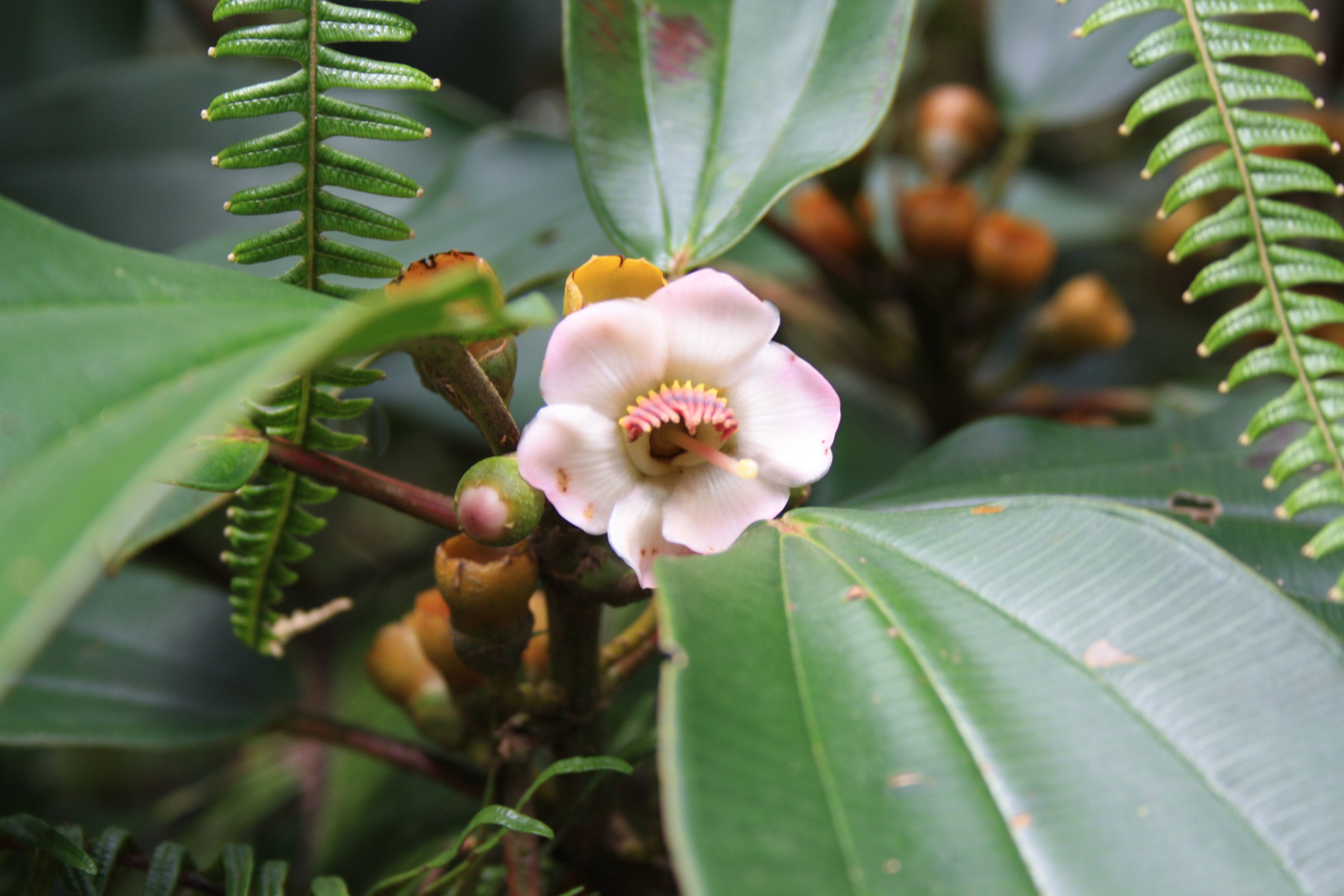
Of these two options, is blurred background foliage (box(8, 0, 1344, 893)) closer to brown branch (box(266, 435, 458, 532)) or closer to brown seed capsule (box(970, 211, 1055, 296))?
brown seed capsule (box(970, 211, 1055, 296))

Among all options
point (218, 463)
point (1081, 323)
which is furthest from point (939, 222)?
point (218, 463)

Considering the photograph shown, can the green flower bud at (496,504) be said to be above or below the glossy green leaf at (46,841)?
above

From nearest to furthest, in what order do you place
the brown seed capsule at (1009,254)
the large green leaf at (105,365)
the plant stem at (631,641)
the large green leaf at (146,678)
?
the large green leaf at (105,365)
the plant stem at (631,641)
the large green leaf at (146,678)
the brown seed capsule at (1009,254)

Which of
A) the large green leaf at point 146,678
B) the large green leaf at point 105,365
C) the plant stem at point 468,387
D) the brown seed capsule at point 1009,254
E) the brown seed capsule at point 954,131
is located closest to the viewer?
the large green leaf at point 105,365

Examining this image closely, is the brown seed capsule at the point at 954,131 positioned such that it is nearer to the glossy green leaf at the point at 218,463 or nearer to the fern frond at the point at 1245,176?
the fern frond at the point at 1245,176

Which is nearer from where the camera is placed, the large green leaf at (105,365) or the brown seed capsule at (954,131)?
the large green leaf at (105,365)

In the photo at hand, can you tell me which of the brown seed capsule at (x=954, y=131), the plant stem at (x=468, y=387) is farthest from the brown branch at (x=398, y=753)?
the brown seed capsule at (x=954, y=131)

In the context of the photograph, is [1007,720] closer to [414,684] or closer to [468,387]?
[468,387]

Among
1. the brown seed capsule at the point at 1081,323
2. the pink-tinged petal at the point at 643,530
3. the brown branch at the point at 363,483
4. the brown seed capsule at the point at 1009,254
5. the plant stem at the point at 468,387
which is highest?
the brown seed capsule at the point at 1009,254
